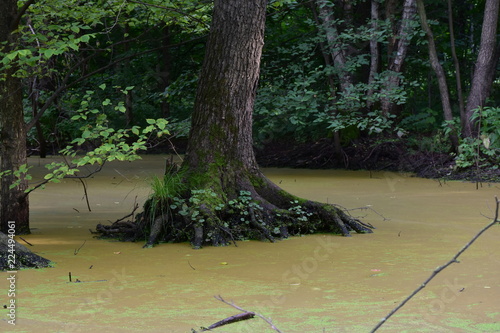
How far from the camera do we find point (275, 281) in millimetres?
5371

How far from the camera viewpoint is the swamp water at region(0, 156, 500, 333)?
4191 mm

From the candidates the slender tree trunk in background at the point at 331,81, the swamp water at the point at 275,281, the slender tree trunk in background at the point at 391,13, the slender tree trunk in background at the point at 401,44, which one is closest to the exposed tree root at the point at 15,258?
the swamp water at the point at 275,281

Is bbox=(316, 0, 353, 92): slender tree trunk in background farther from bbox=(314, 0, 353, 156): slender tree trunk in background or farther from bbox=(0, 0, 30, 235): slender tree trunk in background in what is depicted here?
bbox=(0, 0, 30, 235): slender tree trunk in background

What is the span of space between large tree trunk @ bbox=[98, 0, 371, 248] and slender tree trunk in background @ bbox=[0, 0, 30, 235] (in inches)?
41.4

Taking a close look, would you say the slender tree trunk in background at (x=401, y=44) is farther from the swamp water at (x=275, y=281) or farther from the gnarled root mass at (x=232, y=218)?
the gnarled root mass at (x=232, y=218)

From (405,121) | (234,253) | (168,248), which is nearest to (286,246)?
(234,253)

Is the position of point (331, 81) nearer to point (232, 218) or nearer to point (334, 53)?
point (334, 53)

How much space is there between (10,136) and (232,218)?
2.57 meters

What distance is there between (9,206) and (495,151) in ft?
33.0

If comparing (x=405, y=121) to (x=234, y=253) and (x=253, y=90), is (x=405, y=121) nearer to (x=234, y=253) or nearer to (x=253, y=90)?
(x=253, y=90)

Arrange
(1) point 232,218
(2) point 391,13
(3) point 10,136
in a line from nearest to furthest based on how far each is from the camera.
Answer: (1) point 232,218
(3) point 10,136
(2) point 391,13

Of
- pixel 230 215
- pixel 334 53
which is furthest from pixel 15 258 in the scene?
pixel 334 53

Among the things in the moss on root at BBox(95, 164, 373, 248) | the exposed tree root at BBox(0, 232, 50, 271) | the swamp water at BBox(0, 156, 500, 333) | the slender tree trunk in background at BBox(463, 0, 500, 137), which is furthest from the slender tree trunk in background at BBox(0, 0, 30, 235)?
the slender tree trunk in background at BBox(463, 0, 500, 137)

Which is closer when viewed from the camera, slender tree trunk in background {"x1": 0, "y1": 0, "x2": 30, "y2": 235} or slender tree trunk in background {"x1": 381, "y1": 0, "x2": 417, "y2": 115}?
slender tree trunk in background {"x1": 0, "y1": 0, "x2": 30, "y2": 235}
